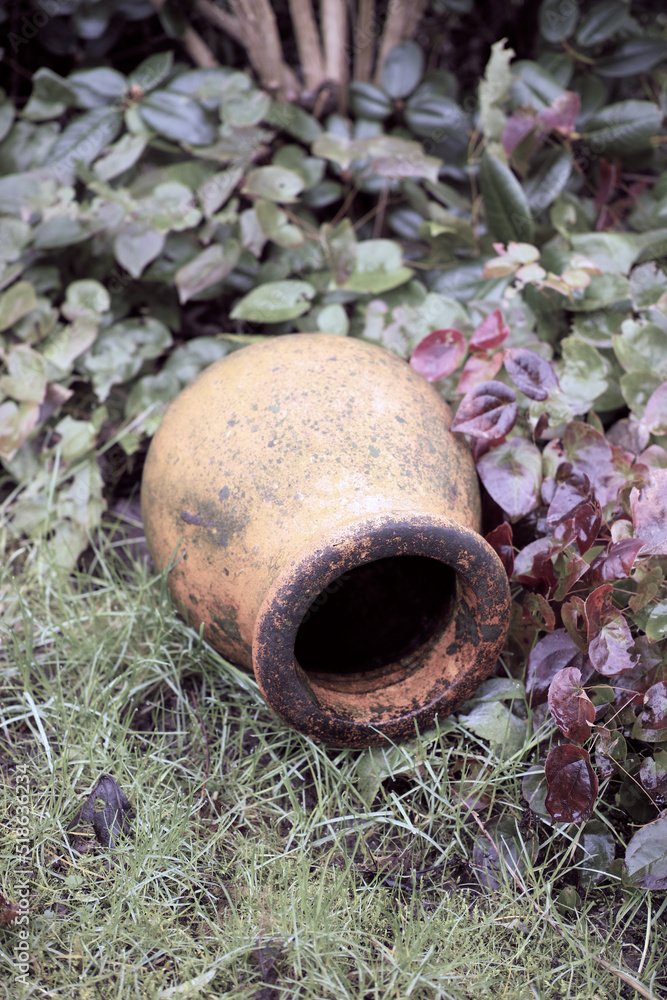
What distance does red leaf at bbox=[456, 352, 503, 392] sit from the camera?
5.40 ft

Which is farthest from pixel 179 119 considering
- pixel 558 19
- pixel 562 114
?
pixel 558 19

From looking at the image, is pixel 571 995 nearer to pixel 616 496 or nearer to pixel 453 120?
pixel 616 496

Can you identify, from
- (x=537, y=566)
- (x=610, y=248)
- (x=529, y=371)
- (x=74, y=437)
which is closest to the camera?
(x=537, y=566)

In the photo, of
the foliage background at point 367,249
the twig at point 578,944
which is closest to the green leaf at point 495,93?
the foliage background at point 367,249

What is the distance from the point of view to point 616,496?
1.51m

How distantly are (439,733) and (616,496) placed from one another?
608mm

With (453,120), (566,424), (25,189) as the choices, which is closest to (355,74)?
(453,120)

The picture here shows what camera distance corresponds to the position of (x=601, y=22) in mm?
2299

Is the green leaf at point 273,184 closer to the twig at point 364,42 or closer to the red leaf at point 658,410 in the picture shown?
the twig at point 364,42

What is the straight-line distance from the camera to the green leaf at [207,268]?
6.85 feet

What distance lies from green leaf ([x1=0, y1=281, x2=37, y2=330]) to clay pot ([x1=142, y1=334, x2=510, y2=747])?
756 mm

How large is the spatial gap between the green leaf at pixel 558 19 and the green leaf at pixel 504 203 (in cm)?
62

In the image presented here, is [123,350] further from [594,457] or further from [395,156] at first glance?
[594,457]

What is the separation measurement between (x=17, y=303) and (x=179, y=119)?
75 cm
